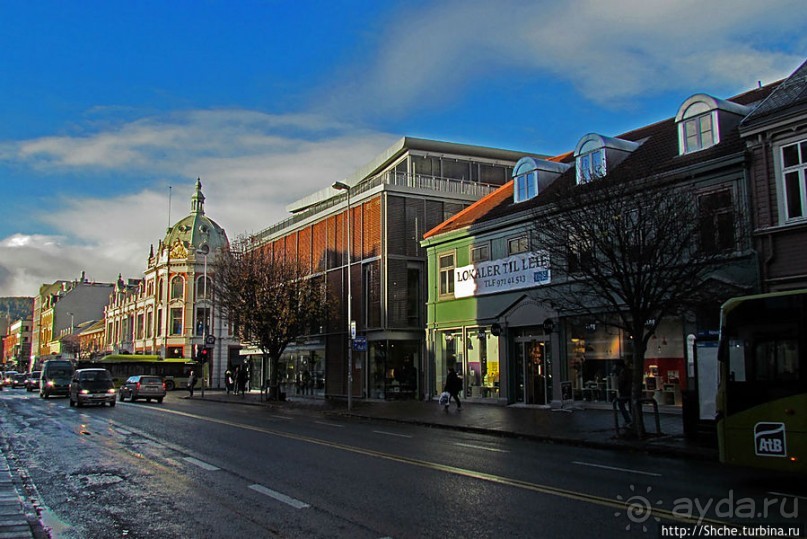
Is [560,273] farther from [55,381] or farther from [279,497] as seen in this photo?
[55,381]

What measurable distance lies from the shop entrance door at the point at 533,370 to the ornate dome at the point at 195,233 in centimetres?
6332

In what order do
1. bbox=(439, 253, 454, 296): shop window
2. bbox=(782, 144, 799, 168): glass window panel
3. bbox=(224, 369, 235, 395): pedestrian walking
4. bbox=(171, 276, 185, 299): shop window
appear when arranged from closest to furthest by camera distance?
1. bbox=(782, 144, 799, 168): glass window panel
2. bbox=(439, 253, 454, 296): shop window
3. bbox=(224, 369, 235, 395): pedestrian walking
4. bbox=(171, 276, 185, 299): shop window

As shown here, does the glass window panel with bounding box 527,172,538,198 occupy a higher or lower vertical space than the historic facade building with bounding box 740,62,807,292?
higher

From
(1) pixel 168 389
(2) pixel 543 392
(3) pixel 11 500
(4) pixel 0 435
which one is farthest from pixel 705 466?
(1) pixel 168 389

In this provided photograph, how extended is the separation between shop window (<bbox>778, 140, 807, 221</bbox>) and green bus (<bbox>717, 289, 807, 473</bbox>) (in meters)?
9.01

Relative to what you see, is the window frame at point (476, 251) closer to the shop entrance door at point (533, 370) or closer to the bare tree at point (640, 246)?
the shop entrance door at point (533, 370)

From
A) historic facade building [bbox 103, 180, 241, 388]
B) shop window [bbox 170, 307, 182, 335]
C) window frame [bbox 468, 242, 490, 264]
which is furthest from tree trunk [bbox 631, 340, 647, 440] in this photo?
shop window [bbox 170, 307, 182, 335]

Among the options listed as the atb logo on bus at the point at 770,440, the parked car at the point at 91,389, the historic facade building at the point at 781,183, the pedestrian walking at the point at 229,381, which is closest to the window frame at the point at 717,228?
the historic facade building at the point at 781,183

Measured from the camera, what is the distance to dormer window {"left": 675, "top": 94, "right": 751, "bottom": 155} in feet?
71.3

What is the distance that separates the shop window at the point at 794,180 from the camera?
18.3 meters

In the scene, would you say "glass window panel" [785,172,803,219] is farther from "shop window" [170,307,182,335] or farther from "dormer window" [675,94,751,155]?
"shop window" [170,307,182,335]

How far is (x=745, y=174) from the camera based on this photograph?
1986cm

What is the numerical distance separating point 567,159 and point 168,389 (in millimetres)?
43721

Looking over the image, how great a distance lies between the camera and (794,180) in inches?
730
